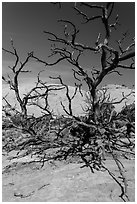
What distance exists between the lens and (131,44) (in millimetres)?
6004

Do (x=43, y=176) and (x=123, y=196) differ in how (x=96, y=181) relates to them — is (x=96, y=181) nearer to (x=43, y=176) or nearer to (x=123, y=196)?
(x=123, y=196)

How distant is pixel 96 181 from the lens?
3.22 meters

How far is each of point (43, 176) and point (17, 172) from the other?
82cm

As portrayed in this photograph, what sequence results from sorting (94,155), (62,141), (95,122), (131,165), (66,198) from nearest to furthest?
(66,198), (131,165), (94,155), (62,141), (95,122)

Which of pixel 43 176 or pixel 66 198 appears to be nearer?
pixel 66 198

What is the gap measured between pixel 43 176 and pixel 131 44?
167 inches

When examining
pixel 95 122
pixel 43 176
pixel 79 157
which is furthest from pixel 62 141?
pixel 43 176

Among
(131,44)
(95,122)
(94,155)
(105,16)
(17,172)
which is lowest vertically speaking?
(17,172)

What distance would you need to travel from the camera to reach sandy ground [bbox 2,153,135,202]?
9.29ft

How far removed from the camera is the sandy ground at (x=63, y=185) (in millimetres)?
2832

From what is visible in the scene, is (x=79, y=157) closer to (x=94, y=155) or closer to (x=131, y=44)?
(x=94, y=155)

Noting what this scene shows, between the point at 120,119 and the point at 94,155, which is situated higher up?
the point at 120,119

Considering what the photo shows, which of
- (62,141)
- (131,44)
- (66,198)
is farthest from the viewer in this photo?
(131,44)

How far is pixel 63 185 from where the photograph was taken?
3.17 meters
